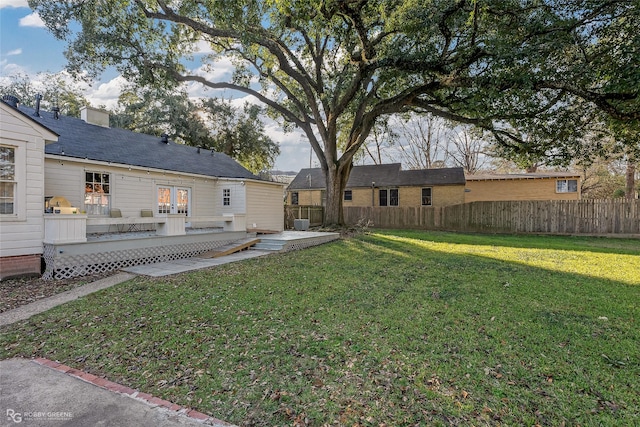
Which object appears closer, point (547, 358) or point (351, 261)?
point (547, 358)

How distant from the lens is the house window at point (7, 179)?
6.64 meters

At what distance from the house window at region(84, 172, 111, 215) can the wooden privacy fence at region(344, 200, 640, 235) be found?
15.4 meters

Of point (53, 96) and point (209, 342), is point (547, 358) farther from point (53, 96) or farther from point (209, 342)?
point (53, 96)

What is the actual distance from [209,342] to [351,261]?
18.1 ft

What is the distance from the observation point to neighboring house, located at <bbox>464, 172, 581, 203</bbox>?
20453 millimetres

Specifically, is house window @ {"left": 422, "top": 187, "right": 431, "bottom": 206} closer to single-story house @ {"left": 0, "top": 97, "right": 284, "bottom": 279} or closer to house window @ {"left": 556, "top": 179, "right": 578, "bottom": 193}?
house window @ {"left": 556, "top": 179, "right": 578, "bottom": 193}

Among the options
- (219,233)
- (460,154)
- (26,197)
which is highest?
(460,154)

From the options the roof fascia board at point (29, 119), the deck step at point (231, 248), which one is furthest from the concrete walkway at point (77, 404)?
the deck step at point (231, 248)

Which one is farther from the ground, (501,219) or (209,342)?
(501,219)

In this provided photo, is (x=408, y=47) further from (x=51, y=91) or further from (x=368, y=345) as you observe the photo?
(x=51, y=91)

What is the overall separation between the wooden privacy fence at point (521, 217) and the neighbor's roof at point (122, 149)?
11.1 meters

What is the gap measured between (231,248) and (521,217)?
52.0ft

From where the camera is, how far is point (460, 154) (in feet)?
113

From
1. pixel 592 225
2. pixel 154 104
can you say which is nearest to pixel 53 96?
pixel 154 104
